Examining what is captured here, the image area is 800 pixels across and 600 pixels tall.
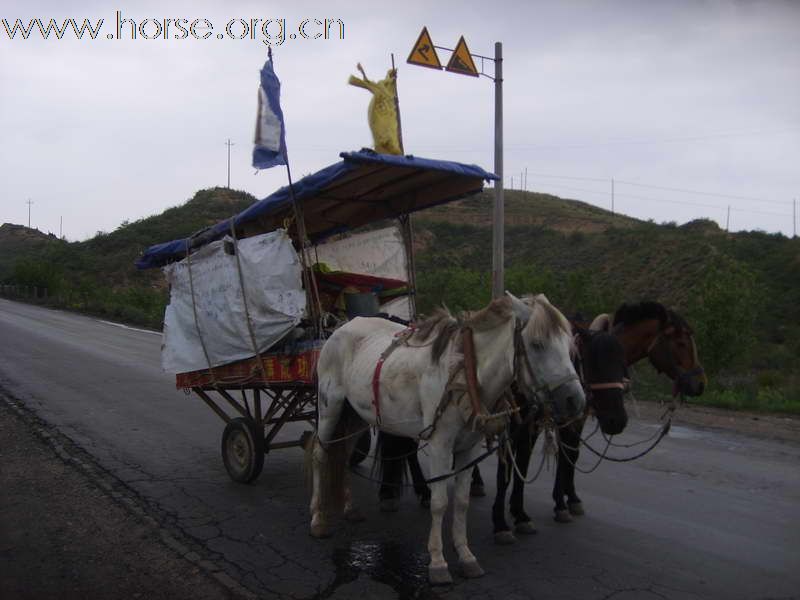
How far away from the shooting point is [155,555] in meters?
4.99

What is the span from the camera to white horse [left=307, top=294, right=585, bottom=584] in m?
4.43

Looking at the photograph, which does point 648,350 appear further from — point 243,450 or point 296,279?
point 243,450

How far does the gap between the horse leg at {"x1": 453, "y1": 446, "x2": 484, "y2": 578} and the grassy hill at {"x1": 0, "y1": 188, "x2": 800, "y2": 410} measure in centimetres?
760

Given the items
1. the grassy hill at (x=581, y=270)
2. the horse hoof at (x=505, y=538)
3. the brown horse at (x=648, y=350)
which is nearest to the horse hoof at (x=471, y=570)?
the horse hoof at (x=505, y=538)

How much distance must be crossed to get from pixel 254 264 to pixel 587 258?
38.3 meters

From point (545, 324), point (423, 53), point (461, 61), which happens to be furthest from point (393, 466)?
point (461, 61)

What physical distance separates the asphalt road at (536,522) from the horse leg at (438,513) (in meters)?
0.10

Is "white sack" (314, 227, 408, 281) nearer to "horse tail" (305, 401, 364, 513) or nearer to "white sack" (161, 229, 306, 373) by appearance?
"white sack" (161, 229, 306, 373)

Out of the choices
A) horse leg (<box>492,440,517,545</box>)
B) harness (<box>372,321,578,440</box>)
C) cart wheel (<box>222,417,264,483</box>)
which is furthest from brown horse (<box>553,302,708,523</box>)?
cart wheel (<box>222,417,264,483</box>)

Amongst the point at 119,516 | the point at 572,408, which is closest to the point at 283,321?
the point at 119,516

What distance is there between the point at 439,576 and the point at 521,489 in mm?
1372

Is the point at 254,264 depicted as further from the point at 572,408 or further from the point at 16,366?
the point at 16,366

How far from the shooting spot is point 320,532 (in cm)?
545

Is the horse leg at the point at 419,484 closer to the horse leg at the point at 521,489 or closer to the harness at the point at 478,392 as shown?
the horse leg at the point at 521,489
